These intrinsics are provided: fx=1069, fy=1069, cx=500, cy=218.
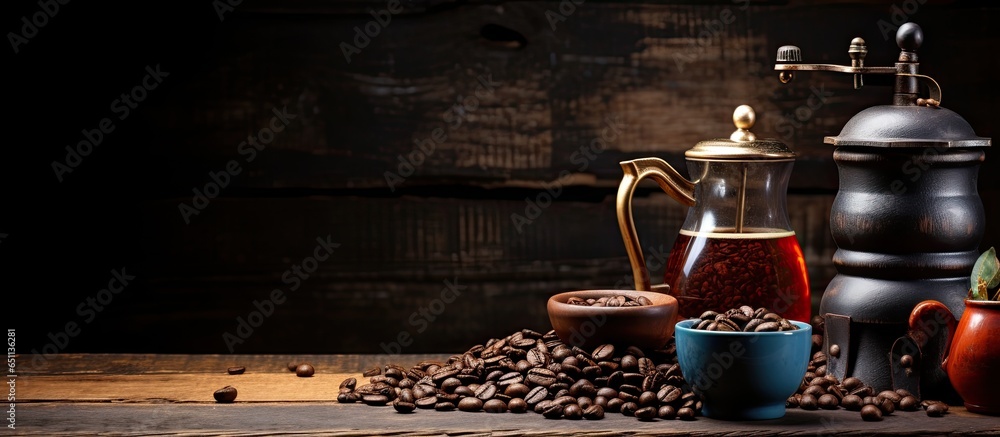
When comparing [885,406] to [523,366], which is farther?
[523,366]

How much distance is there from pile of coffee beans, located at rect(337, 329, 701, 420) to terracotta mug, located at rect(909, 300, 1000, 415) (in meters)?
0.29

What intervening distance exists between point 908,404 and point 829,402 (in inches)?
3.5

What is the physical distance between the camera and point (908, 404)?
1.25 meters

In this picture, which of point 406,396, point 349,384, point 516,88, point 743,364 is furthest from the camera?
point 516,88

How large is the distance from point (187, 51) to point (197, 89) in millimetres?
69

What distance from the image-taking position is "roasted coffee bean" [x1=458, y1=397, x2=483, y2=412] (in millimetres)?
1266

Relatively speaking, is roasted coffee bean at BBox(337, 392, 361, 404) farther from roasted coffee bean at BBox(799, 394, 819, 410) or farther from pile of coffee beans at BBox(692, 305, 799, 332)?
roasted coffee bean at BBox(799, 394, 819, 410)

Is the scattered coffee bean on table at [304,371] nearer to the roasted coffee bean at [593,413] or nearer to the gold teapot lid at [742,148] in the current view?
the roasted coffee bean at [593,413]

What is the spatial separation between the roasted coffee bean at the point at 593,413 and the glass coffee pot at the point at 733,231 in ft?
0.90

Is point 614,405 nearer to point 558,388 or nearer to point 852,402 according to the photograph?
point 558,388

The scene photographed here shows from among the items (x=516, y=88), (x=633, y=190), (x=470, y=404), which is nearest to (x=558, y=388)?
(x=470, y=404)

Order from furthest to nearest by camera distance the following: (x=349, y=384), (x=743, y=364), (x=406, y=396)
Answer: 1. (x=349, y=384)
2. (x=406, y=396)
3. (x=743, y=364)

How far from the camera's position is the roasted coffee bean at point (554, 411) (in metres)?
1.22

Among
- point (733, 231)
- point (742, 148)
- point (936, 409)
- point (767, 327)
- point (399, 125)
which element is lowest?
point (936, 409)
